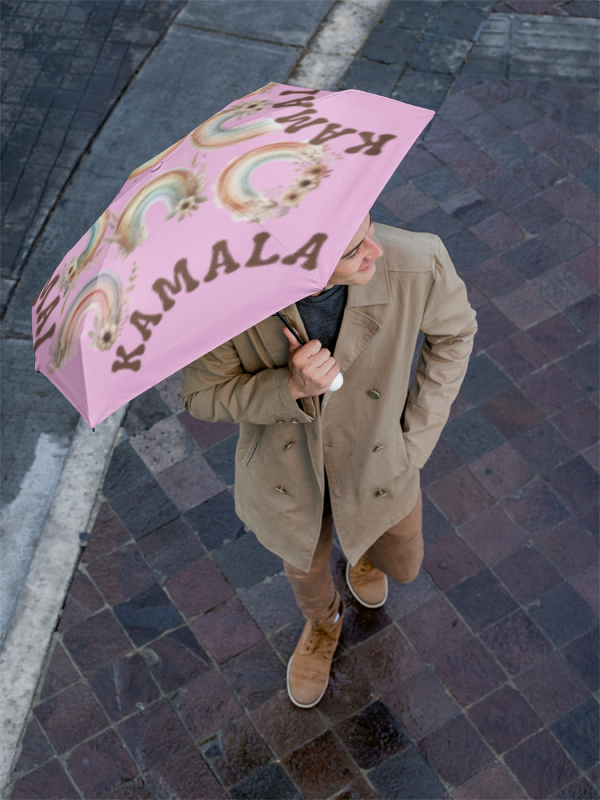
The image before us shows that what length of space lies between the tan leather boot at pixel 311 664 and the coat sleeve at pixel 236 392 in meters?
1.44

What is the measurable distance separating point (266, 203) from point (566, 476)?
2.75m

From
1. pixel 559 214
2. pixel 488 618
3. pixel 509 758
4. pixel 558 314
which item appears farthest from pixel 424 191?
pixel 509 758

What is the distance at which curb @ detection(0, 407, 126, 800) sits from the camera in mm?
3629

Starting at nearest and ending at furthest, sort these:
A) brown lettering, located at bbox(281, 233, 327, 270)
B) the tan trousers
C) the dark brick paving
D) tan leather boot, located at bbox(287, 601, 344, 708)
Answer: brown lettering, located at bbox(281, 233, 327, 270) < the tan trousers < tan leather boot, located at bbox(287, 601, 344, 708) < the dark brick paving

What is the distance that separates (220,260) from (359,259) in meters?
0.41

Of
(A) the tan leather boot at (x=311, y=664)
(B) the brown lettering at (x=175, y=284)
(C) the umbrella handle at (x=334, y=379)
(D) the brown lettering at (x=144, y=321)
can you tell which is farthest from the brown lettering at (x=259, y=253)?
(A) the tan leather boot at (x=311, y=664)

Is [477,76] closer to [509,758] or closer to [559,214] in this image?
[559,214]

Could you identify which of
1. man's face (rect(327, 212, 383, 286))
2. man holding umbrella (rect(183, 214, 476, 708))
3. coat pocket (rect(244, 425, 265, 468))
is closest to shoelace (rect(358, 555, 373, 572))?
man holding umbrella (rect(183, 214, 476, 708))

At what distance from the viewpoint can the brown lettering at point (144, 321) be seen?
1.99m

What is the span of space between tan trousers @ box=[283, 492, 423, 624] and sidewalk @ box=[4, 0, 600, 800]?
46 centimetres

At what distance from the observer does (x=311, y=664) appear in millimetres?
3562

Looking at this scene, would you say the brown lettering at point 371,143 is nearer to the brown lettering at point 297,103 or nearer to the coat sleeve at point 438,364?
the brown lettering at point 297,103

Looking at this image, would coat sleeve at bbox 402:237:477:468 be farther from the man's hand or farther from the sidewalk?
the sidewalk

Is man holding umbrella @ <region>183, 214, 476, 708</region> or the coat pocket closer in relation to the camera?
man holding umbrella @ <region>183, 214, 476, 708</region>
